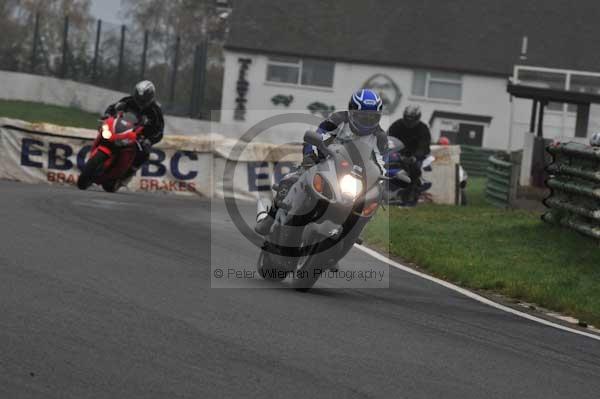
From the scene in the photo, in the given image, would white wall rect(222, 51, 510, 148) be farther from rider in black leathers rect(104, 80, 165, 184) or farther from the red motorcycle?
the red motorcycle

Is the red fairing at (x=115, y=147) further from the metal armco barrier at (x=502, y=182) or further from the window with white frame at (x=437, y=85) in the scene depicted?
the window with white frame at (x=437, y=85)

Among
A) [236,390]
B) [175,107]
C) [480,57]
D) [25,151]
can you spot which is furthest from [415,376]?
[480,57]

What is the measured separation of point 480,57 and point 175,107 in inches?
621

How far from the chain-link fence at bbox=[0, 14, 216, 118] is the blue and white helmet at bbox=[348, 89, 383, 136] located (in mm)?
33101

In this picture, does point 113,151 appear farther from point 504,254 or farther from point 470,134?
point 470,134

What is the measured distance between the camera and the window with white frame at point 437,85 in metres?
52.5

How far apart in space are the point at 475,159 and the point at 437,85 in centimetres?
924

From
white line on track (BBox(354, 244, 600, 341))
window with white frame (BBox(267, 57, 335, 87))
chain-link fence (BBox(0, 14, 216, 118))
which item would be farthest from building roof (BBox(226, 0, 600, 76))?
white line on track (BBox(354, 244, 600, 341))

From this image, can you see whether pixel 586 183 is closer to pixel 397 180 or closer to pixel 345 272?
pixel 345 272

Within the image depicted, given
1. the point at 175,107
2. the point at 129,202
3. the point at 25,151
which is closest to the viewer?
the point at 129,202

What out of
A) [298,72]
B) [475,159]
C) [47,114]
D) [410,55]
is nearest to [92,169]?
[47,114]

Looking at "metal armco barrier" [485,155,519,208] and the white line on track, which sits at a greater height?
"metal armco barrier" [485,155,519,208]

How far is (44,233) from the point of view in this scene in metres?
11.4

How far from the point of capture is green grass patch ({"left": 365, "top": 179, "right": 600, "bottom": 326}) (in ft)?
36.9
